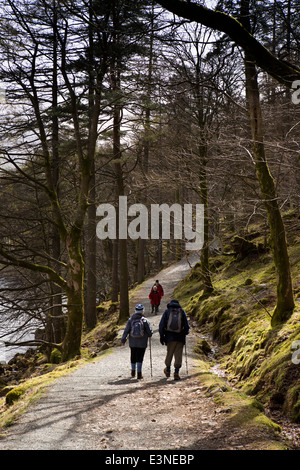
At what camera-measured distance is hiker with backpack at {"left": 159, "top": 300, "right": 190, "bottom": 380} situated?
862 cm

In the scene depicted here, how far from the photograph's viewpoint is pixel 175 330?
865 centimetres

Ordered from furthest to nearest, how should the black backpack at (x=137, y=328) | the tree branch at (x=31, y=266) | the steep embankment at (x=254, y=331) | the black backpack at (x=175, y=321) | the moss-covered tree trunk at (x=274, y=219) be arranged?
the tree branch at (x=31, y=266)
the black backpack at (x=137, y=328)
the black backpack at (x=175, y=321)
the moss-covered tree trunk at (x=274, y=219)
the steep embankment at (x=254, y=331)

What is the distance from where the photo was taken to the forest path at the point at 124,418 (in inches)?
194

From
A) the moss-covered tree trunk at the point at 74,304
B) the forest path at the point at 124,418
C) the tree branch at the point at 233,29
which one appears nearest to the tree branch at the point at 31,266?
the moss-covered tree trunk at the point at 74,304

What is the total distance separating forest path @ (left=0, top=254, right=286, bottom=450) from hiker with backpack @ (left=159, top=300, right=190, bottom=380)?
21.6 inches

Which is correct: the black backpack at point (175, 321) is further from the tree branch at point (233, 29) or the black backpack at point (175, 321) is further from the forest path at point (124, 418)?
the tree branch at point (233, 29)

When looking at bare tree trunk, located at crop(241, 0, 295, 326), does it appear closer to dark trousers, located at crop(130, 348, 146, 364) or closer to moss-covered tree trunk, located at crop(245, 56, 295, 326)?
moss-covered tree trunk, located at crop(245, 56, 295, 326)

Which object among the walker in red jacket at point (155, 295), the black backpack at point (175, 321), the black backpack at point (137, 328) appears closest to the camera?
the black backpack at point (175, 321)

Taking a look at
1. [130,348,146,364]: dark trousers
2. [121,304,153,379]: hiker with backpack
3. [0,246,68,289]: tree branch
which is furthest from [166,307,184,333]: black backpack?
[0,246,68,289]: tree branch

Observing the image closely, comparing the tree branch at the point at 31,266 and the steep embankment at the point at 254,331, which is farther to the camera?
the tree branch at the point at 31,266

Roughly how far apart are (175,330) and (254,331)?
2102 millimetres

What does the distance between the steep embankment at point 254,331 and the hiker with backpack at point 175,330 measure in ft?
3.88

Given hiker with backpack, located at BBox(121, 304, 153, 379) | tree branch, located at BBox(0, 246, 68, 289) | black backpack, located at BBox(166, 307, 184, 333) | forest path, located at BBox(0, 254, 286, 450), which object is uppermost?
tree branch, located at BBox(0, 246, 68, 289)
